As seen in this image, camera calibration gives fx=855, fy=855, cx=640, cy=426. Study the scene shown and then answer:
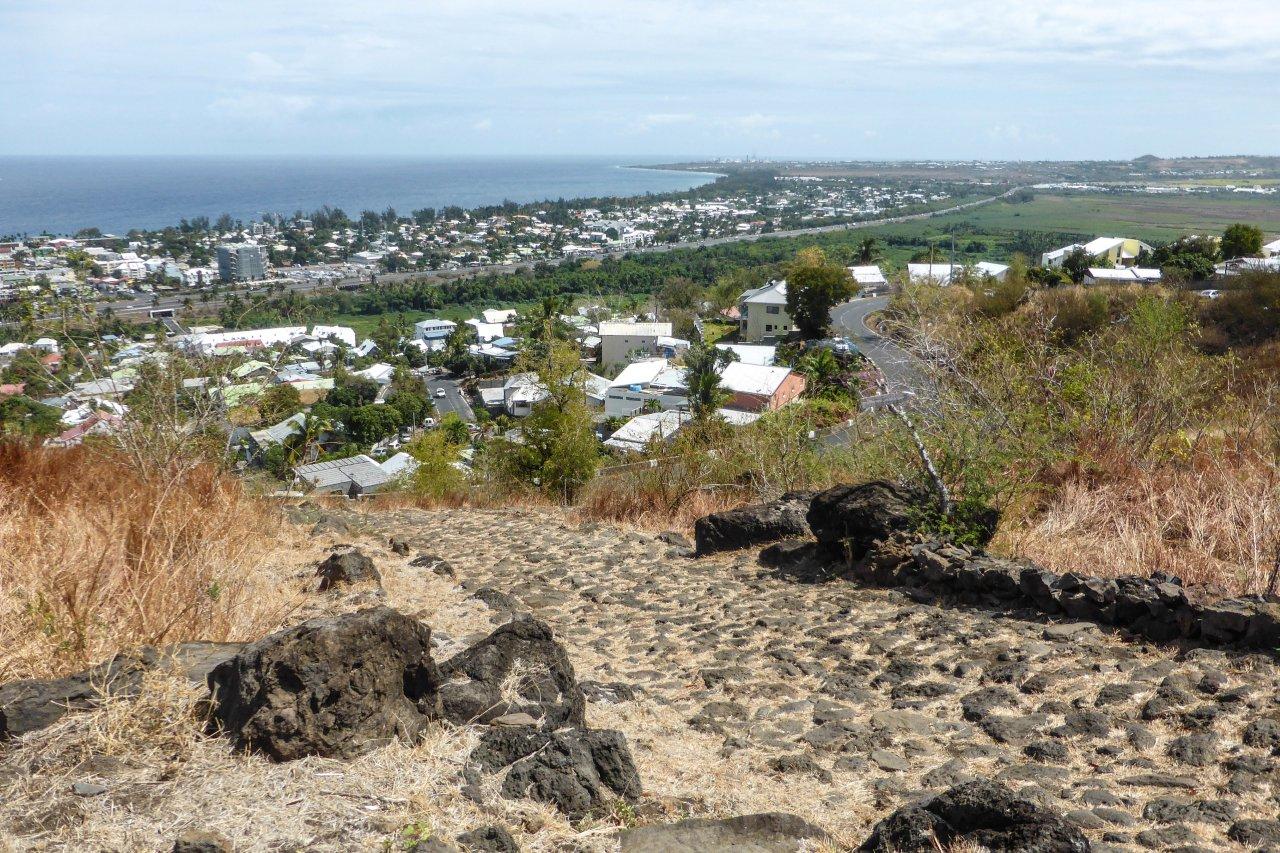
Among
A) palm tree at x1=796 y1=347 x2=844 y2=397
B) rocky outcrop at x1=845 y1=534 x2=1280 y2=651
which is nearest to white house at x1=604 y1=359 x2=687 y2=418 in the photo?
palm tree at x1=796 y1=347 x2=844 y2=397

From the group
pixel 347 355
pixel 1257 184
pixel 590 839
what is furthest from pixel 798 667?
pixel 1257 184

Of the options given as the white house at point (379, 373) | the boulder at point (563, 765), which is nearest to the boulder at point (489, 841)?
the boulder at point (563, 765)

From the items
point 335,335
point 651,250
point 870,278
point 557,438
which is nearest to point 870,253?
point 870,278

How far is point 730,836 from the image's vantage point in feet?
9.57

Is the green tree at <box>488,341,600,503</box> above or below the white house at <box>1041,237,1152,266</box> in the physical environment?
below

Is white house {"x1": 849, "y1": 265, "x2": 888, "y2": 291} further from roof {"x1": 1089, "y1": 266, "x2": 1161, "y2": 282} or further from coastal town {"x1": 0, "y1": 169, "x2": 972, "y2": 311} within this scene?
coastal town {"x1": 0, "y1": 169, "x2": 972, "y2": 311}

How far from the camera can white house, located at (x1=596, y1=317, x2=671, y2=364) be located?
164ft

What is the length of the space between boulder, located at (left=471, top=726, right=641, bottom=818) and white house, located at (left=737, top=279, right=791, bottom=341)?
4422 centimetres

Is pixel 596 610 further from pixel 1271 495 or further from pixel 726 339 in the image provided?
pixel 726 339

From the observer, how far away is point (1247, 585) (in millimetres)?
5250

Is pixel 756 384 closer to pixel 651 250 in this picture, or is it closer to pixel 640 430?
pixel 640 430

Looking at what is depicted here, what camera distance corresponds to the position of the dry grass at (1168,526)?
18.4 feet

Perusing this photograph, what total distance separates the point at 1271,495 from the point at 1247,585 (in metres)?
1.16

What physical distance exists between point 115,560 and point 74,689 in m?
1.17
